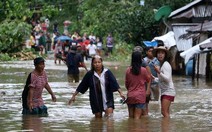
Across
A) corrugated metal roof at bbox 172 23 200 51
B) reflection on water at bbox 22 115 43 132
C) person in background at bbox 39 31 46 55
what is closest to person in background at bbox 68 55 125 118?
reflection on water at bbox 22 115 43 132

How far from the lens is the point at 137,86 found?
46.8ft

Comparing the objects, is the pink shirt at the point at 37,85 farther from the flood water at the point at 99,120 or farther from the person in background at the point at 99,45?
the person in background at the point at 99,45

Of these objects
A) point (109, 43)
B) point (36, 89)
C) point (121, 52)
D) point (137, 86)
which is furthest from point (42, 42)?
point (137, 86)

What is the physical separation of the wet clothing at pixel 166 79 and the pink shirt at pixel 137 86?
1.05 ft

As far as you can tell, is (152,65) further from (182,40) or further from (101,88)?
(182,40)

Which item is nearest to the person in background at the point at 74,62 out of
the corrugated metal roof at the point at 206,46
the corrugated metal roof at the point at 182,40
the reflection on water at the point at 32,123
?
the corrugated metal roof at the point at 206,46

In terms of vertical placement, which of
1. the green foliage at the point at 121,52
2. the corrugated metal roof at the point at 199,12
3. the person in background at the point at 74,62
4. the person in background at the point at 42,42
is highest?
the corrugated metal roof at the point at 199,12

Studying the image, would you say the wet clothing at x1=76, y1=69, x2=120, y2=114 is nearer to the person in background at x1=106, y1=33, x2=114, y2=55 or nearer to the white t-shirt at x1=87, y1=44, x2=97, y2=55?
the white t-shirt at x1=87, y1=44, x2=97, y2=55

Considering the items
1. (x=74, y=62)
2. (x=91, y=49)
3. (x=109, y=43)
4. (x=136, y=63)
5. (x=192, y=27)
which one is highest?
(x=192, y=27)

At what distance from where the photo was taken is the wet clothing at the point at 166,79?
47.4ft

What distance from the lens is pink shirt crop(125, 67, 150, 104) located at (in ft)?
46.7

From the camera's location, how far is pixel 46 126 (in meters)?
14.0

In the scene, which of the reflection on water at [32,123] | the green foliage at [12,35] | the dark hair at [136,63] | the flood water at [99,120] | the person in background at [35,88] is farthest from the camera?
the green foliage at [12,35]

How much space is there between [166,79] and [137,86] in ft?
1.95
